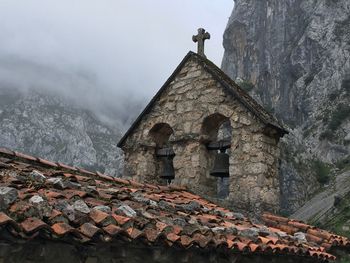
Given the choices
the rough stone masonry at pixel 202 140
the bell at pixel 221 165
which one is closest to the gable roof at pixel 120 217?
the rough stone masonry at pixel 202 140

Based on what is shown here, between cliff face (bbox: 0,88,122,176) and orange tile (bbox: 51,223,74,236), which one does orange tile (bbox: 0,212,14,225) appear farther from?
cliff face (bbox: 0,88,122,176)

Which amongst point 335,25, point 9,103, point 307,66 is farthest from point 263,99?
point 9,103

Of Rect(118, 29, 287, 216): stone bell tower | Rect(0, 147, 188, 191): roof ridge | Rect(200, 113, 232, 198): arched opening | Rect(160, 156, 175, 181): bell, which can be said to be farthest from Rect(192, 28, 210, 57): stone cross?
Rect(0, 147, 188, 191): roof ridge

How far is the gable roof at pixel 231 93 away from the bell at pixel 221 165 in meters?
0.78

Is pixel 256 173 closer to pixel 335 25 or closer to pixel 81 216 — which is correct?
pixel 81 216

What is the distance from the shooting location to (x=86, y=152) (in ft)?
347

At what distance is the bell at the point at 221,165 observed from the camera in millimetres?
6277

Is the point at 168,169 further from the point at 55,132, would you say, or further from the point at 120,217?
the point at 55,132

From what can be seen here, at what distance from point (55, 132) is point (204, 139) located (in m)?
106

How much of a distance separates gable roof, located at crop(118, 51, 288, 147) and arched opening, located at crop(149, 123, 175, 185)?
34 cm

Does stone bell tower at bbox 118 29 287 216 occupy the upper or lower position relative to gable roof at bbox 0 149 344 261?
upper

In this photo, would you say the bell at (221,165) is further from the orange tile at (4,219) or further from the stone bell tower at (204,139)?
the orange tile at (4,219)

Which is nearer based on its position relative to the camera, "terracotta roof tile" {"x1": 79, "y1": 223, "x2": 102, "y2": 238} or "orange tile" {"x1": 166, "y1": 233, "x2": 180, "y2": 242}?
"terracotta roof tile" {"x1": 79, "y1": 223, "x2": 102, "y2": 238}

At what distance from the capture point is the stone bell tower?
5.87 m
